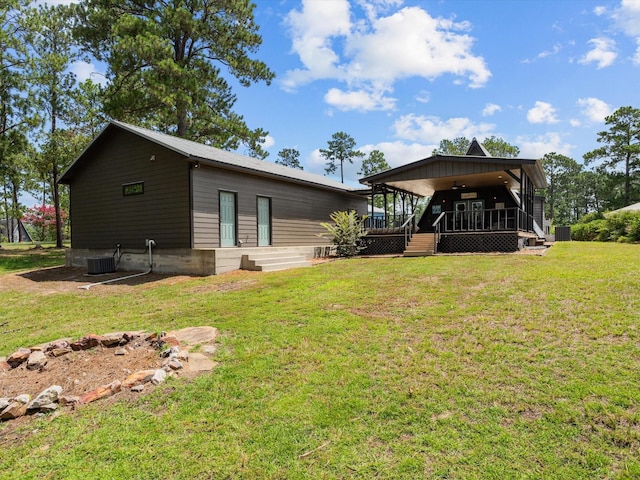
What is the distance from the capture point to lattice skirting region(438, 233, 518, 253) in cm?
1173

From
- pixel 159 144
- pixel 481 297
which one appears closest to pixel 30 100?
pixel 159 144

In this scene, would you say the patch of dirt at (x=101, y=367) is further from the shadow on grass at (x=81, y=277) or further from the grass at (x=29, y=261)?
the grass at (x=29, y=261)

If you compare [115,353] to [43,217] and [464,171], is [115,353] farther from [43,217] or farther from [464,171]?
[43,217]

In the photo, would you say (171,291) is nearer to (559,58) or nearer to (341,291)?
(341,291)

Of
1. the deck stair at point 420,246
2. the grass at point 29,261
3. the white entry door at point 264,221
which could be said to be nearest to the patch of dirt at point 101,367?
the white entry door at point 264,221

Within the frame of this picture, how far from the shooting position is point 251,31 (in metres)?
18.7

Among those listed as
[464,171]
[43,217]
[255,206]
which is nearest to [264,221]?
[255,206]

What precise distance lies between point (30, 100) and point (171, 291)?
60.1 ft

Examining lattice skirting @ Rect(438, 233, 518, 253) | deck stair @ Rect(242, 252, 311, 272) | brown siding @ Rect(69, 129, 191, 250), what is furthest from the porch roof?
brown siding @ Rect(69, 129, 191, 250)

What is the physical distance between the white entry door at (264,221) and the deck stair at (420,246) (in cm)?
505

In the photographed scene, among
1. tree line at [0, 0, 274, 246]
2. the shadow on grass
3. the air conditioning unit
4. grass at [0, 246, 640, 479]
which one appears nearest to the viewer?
grass at [0, 246, 640, 479]

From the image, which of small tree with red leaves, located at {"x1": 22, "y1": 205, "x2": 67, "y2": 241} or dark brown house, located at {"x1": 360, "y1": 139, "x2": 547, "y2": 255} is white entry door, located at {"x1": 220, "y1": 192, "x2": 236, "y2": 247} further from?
small tree with red leaves, located at {"x1": 22, "y1": 205, "x2": 67, "y2": 241}

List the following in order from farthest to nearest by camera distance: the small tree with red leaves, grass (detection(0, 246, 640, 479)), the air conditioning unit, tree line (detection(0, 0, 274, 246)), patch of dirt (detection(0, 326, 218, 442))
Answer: the small tree with red leaves → tree line (detection(0, 0, 274, 246)) → the air conditioning unit → patch of dirt (detection(0, 326, 218, 442)) → grass (detection(0, 246, 640, 479))

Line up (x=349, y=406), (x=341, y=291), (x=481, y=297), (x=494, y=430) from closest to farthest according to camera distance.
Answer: (x=494, y=430), (x=349, y=406), (x=481, y=297), (x=341, y=291)
